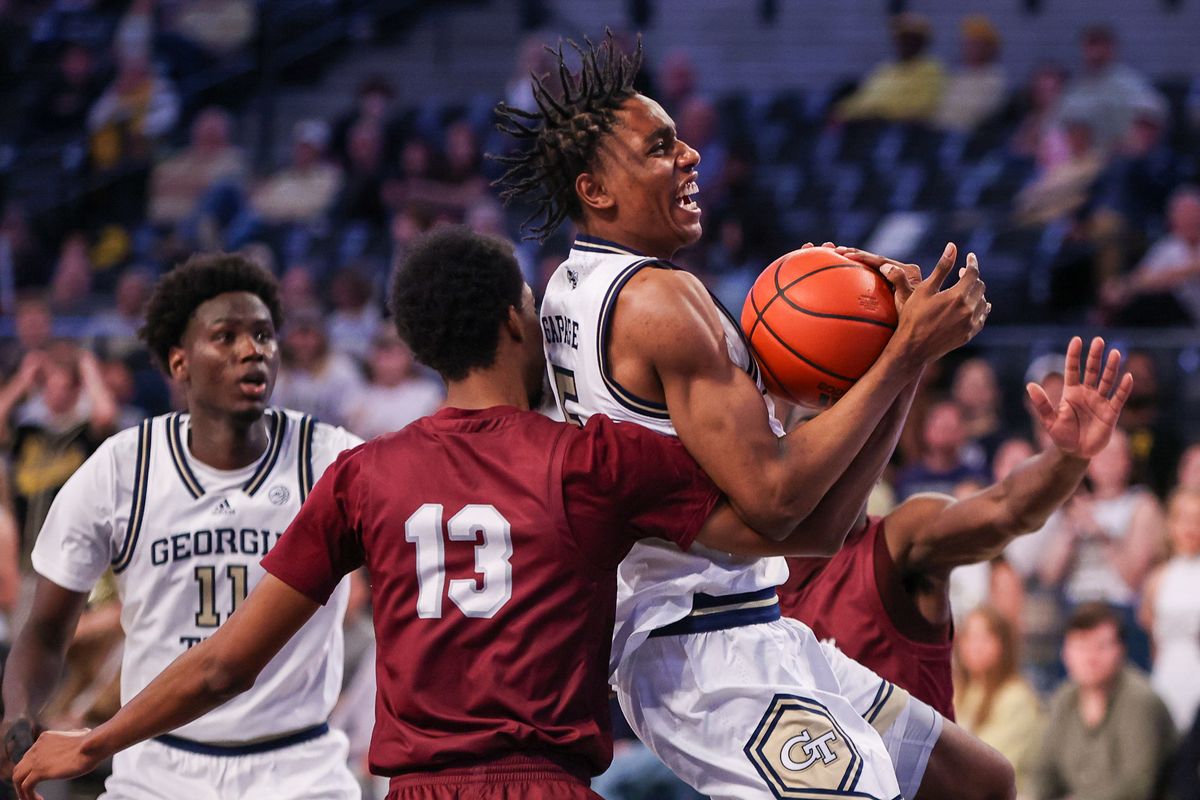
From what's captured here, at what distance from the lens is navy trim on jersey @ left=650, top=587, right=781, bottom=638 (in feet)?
11.8

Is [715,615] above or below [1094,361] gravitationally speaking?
below

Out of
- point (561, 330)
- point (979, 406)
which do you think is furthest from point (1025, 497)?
point (979, 406)

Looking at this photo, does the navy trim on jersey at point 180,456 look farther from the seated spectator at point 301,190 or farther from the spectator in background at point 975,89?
the seated spectator at point 301,190

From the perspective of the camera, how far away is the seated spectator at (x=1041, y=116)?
11555 millimetres

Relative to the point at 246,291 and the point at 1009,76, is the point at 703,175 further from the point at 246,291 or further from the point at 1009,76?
the point at 246,291

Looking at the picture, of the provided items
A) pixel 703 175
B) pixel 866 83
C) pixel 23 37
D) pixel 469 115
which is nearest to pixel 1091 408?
pixel 703 175

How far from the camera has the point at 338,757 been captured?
4.41 meters

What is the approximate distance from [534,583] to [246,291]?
186cm

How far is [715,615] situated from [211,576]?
4.87 ft

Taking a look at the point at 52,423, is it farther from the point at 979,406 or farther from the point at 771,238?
the point at 979,406

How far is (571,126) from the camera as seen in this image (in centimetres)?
372

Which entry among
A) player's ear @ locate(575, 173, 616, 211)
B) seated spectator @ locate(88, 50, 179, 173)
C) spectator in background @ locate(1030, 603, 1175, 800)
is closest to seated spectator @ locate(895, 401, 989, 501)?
spectator in background @ locate(1030, 603, 1175, 800)

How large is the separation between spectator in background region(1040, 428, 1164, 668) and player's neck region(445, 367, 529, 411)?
15.3ft

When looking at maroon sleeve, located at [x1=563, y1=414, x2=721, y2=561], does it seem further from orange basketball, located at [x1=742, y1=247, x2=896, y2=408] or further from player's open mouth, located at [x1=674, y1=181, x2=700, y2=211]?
player's open mouth, located at [x1=674, y1=181, x2=700, y2=211]
